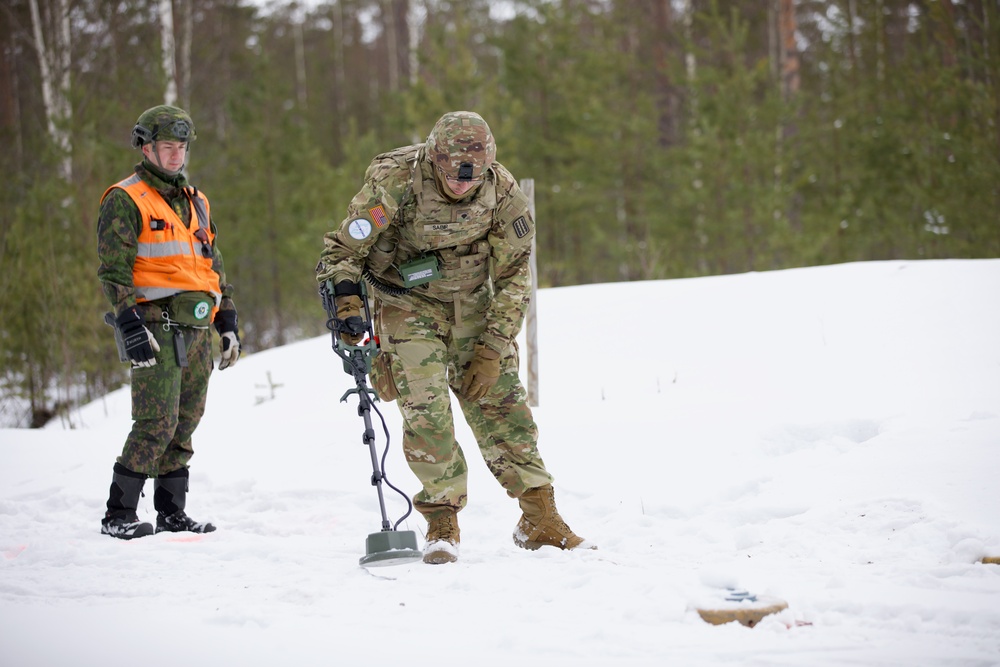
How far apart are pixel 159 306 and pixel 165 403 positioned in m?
0.46

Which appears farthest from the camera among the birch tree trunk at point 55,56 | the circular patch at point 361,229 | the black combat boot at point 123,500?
the birch tree trunk at point 55,56

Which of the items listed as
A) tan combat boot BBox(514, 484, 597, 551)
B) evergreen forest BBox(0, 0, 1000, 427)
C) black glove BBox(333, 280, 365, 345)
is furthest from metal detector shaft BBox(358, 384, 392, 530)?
evergreen forest BBox(0, 0, 1000, 427)

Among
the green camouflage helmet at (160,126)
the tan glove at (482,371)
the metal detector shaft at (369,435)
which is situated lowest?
the metal detector shaft at (369,435)

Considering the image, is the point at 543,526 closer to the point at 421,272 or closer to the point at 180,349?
the point at 421,272

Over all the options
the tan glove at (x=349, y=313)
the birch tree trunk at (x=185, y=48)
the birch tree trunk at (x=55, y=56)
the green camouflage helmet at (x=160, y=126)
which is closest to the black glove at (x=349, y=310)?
the tan glove at (x=349, y=313)

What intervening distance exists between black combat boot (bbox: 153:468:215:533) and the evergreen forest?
535 cm

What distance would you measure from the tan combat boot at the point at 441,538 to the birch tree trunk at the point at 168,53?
417 inches

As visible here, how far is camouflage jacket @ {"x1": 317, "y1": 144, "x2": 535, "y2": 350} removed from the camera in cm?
371

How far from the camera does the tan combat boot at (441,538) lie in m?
3.62

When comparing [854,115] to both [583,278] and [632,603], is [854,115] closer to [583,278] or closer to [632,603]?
[583,278]

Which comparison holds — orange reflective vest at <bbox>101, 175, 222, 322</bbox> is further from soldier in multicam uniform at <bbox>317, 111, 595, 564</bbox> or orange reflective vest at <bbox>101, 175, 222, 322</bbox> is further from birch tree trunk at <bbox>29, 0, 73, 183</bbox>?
birch tree trunk at <bbox>29, 0, 73, 183</bbox>

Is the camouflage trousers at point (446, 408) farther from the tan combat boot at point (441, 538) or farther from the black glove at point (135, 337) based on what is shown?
the black glove at point (135, 337)

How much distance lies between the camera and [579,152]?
49.3ft

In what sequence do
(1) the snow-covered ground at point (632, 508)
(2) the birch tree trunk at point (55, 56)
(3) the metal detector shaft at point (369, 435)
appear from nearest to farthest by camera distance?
(1) the snow-covered ground at point (632, 508) < (3) the metal detector shaft at point (369, 435) < (2) the birch tree trunk at point (55, 56)
